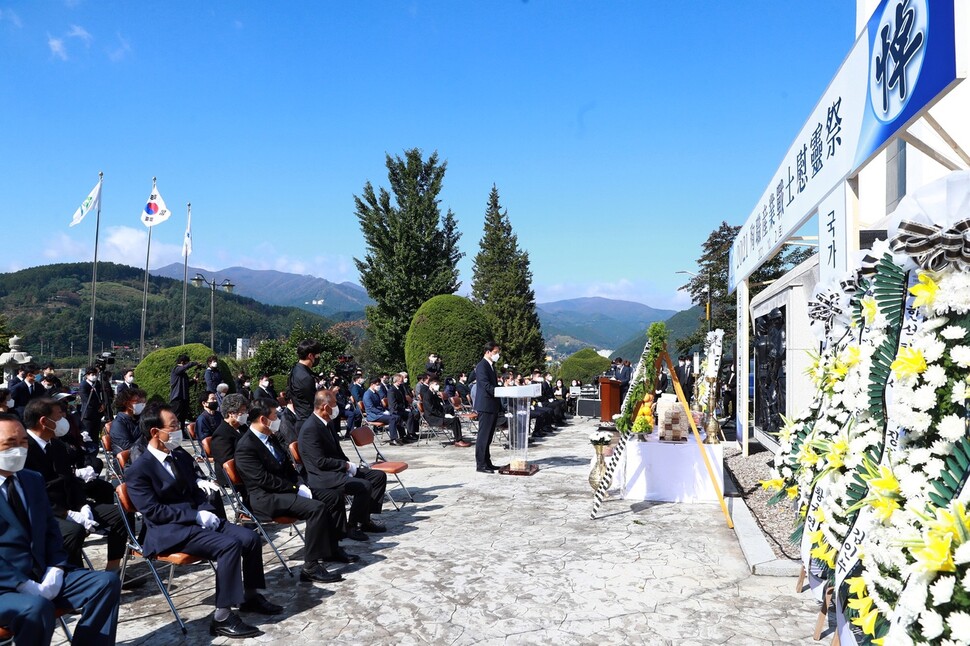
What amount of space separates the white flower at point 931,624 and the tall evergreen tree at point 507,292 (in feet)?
136

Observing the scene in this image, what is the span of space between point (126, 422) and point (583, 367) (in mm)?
27955

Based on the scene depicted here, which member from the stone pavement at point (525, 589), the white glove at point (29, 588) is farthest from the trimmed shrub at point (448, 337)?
the white glove at point (29, 588)

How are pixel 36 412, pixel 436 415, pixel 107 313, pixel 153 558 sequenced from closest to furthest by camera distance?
pixel 153 558 → pixel 36 412 → pixel 436 415 → pixel 107 313

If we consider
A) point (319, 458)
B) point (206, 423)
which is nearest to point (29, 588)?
point (319, 458)

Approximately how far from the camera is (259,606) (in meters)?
4.78

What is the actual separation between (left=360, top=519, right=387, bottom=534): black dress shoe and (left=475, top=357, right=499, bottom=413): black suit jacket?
10.3 ft

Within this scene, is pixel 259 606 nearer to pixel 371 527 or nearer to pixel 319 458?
pixel 319 458

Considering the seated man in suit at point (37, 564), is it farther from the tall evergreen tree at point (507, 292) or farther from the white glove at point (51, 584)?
the tall evergreen tree at point (507, 292)

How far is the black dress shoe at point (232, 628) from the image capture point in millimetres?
4419

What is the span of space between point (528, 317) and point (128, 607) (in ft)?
147

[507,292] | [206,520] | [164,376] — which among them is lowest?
[206,520]

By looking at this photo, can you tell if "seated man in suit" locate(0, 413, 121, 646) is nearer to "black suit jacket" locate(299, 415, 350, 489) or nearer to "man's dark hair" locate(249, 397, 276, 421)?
"man's dark hair" locate(249, 397, 276, 421)

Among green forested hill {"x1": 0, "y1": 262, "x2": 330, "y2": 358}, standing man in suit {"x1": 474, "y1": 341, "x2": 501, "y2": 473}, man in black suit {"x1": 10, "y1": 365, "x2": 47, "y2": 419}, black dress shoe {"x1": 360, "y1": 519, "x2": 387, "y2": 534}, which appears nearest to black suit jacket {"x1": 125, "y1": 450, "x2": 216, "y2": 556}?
black dress shoe {"x1": 360, "y1": 519, "x2": 387, "y2": 534}

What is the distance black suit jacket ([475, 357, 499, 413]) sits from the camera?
387 inches
